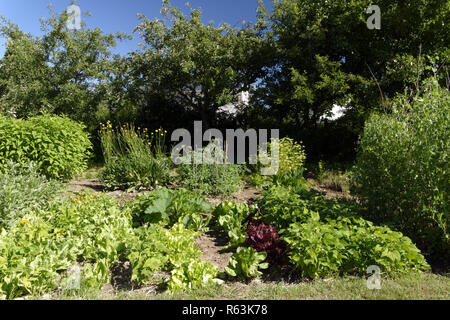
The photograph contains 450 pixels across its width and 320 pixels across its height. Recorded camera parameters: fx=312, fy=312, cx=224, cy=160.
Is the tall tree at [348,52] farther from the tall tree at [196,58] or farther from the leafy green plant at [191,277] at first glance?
the leafy green plant at [191,277]

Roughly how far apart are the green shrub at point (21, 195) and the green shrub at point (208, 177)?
7.24 feet

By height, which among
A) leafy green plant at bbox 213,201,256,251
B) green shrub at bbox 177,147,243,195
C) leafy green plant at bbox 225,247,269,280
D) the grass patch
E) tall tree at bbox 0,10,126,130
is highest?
tall tree at bbox 0,10,126,130

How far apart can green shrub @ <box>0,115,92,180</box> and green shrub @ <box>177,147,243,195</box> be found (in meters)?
2.14

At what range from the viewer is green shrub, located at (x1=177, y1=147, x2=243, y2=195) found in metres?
5.80

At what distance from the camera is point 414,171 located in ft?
11.3

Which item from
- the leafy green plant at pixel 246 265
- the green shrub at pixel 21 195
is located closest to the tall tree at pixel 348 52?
the leafy green plant at pixel 246 265

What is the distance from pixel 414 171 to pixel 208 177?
11.7 ft

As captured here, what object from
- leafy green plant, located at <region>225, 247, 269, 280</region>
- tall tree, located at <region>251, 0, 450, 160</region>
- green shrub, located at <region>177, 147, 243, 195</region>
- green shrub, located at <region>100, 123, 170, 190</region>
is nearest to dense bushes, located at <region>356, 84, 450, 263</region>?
leafy green plant, located at <region>225, 247, 269, 280</region>

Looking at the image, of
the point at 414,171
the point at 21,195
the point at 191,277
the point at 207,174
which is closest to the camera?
the point at 191,277

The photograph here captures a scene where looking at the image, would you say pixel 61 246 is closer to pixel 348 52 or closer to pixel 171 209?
pixel 171 209

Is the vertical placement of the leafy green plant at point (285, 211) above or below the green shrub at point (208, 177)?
below

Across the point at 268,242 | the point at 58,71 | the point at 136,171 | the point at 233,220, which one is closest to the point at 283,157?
the point at 136,171

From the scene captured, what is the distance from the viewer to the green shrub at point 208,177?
580 centimetres

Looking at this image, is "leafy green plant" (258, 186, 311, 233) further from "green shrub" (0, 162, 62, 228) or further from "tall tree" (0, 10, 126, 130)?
"tall tree" (0, 10, 126, 130)
